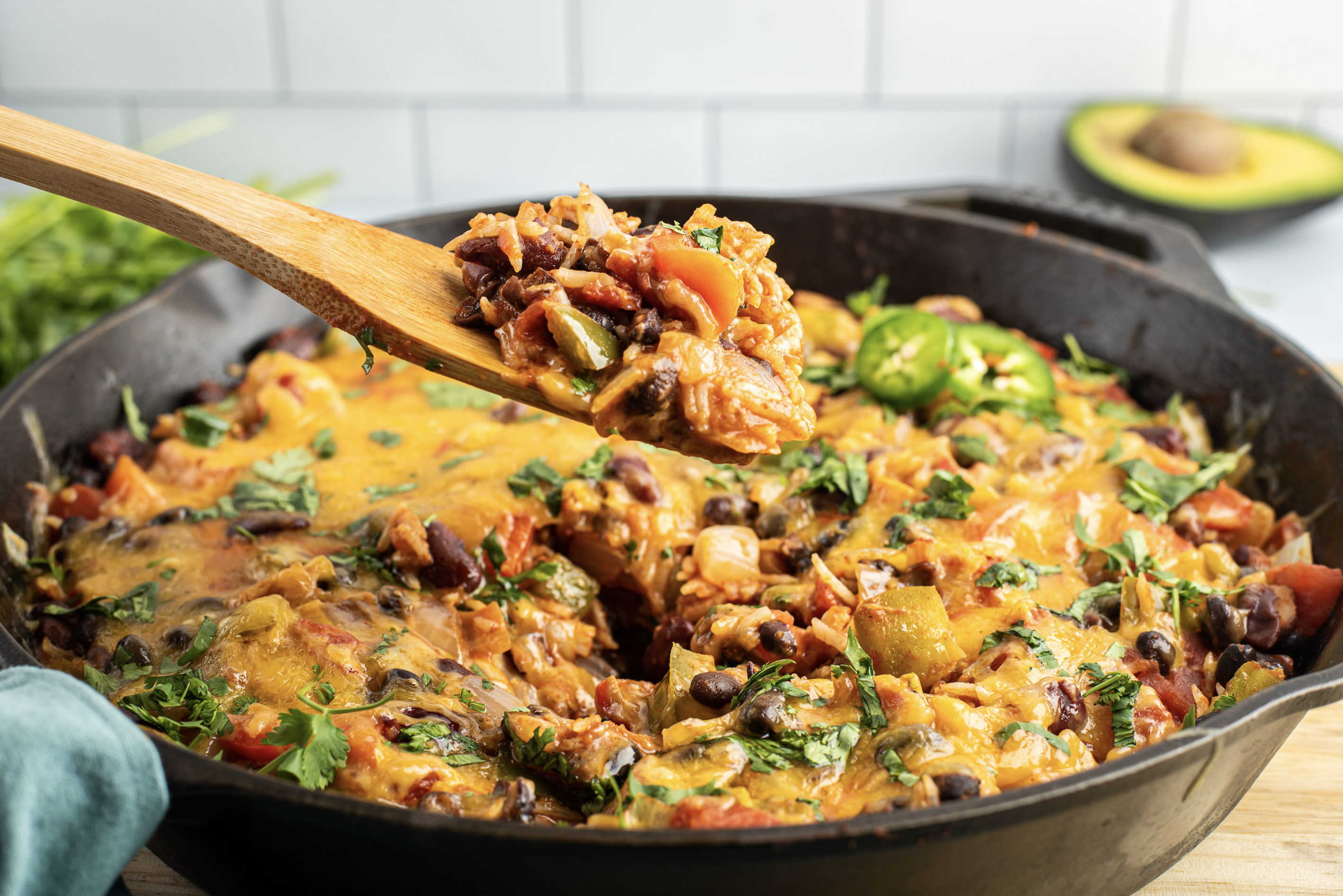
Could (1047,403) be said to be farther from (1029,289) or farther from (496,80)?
(496,80)

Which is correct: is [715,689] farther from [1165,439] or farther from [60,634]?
[1165,439]

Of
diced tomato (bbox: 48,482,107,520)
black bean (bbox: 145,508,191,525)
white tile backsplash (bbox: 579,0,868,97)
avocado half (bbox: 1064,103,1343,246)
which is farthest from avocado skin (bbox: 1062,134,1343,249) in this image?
diced tomato (bbox: 48,482,107,520)

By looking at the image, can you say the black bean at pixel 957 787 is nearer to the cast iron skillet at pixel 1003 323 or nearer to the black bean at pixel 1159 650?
the cast iron skillet at pixel 1003 323

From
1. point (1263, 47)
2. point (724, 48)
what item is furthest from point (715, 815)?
point (1263, 47)

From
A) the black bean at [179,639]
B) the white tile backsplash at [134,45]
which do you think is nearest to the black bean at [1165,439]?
the black bean at [179,639]

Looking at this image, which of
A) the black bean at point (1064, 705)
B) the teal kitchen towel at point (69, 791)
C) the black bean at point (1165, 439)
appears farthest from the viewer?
the black bean at point (1165, 439)

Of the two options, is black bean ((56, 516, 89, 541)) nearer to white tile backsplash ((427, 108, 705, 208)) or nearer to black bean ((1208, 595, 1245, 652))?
black bean ((1208, 595, 1245, 652))

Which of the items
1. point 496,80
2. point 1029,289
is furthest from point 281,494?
point 496,80
